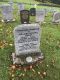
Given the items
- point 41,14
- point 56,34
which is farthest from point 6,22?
point 56,34

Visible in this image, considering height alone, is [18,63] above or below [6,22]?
below

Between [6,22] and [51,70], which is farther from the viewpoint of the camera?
[6,22]

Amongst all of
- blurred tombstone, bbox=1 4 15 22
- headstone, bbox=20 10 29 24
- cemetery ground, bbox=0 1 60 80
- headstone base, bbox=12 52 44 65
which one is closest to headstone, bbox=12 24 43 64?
headstone base, bbox=12 52 44 65

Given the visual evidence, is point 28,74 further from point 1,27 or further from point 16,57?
point 1,27

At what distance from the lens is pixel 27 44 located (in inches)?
320

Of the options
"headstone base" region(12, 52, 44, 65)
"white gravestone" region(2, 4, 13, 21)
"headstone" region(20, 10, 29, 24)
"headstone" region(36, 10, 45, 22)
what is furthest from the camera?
"headstone" region(36, 10, 45, 22)

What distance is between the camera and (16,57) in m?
8.14

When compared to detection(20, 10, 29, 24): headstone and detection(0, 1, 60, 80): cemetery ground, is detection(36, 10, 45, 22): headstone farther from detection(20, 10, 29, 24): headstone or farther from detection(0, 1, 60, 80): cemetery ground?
detection(0, 1, 60, 80): cemetery ground

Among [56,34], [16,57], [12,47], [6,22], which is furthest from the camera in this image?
[6,22]

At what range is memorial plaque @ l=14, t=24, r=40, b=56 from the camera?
7609 millimetres

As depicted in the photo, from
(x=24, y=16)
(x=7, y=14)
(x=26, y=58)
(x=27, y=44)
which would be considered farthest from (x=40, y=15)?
(x=26, y=58)

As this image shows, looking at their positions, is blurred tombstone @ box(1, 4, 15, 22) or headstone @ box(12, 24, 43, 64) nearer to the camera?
headstone @ box(12, 24, 43, 64)

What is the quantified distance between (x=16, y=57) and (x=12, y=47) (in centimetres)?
110

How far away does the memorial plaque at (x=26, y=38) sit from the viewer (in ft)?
25.0
